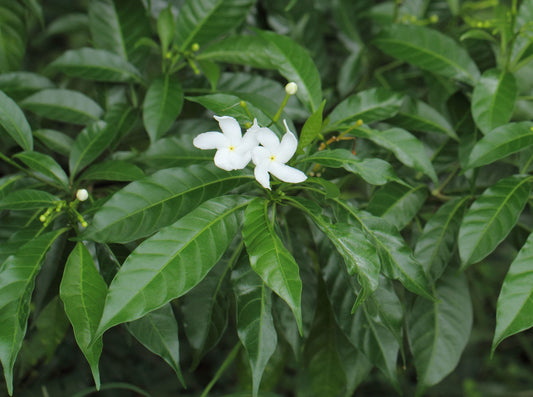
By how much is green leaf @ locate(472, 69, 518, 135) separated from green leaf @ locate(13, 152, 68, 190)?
2.76 feet

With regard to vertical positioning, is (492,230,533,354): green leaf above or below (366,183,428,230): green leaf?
below

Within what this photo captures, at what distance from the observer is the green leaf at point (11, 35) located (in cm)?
118

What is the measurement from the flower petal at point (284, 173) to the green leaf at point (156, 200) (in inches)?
5.6

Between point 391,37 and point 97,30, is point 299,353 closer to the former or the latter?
point 391,37

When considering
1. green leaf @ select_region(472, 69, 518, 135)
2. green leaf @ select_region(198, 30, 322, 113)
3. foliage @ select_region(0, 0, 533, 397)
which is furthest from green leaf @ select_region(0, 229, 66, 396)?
green leaf @ select_region(472, 69, 518, 135)

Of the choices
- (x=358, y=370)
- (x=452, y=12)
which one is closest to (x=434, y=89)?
(x=452, y=12)

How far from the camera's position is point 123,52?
1.25 metres

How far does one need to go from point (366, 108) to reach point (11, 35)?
2.78ft

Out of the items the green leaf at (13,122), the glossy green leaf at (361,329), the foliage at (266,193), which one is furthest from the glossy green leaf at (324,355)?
the green leaf at (13,122)

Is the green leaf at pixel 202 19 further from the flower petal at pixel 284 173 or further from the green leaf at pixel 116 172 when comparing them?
the flower petal at pixel 284 173

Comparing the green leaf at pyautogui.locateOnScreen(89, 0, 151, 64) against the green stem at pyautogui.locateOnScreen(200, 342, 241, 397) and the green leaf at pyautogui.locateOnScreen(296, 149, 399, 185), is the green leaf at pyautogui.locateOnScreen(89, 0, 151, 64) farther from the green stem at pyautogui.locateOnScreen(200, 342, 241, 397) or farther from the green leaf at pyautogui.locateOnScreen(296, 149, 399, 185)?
the green stem at pyautogui.locateOnScreen(200, 342, 241, 397)

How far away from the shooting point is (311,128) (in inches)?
33.6

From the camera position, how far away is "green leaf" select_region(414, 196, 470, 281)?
1.04 m

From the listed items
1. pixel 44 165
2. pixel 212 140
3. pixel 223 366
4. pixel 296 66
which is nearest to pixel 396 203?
pixel 296 66
